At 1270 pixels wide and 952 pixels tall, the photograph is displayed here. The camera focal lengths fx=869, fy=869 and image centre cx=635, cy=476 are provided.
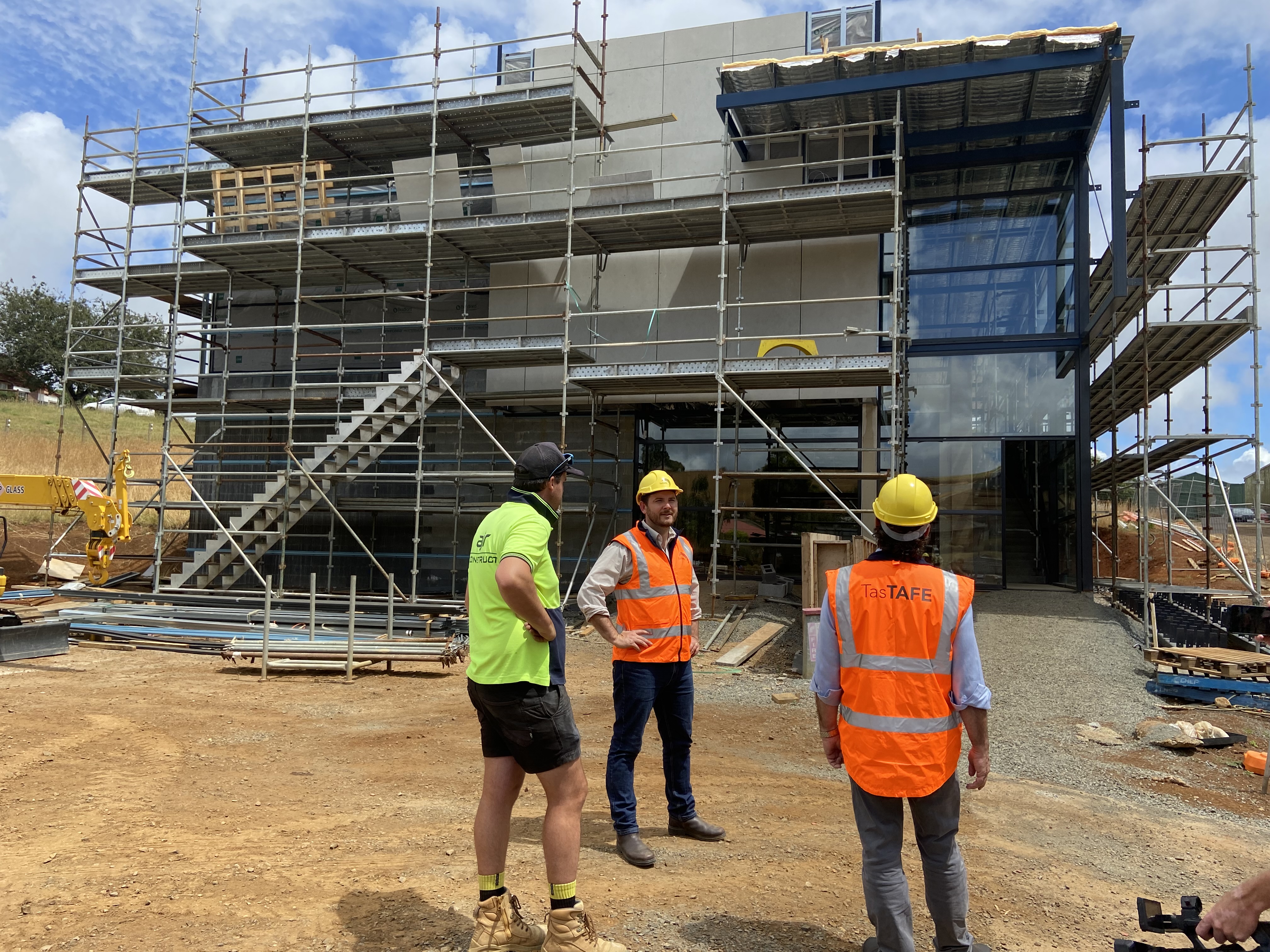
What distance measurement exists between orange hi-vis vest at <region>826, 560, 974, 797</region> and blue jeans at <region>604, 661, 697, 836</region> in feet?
5.16

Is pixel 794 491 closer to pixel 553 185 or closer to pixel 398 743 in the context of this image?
pixel 553 185

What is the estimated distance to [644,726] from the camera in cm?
454

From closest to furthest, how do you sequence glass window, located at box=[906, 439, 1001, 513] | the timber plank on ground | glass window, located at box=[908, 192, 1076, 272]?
the timber plank on ground → glass window, located at box=[906, 439, 1001, 513] → glass window, located at box=[908, 192, 1076, 272]

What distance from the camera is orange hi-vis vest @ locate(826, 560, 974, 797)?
2.95m

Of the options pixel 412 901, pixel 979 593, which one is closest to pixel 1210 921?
pixel 412 901

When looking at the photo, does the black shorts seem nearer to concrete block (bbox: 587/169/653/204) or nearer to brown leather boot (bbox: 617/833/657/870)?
brown leather boot (bbox: 617/833/657/870)

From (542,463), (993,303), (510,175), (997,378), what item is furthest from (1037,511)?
(542,463)

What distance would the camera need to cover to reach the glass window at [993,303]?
47.8 feet

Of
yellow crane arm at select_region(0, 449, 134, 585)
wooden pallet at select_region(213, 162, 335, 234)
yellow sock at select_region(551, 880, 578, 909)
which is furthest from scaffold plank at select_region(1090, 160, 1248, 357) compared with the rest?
yellow crane arm at select_region(0, 449, 134, 585)

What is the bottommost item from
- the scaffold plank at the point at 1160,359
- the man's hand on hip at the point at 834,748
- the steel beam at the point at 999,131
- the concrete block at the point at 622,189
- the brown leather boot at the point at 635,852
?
the brown leather boot at the point at 635,852

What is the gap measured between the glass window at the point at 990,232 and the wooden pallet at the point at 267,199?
34.5ft

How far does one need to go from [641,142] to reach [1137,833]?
13198mm

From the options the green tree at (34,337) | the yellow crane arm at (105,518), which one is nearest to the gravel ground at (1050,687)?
the yellow crane arm at (105,518)

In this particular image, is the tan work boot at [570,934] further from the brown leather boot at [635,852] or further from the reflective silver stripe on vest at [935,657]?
the reflective silver stripe on vest at [935,657]
